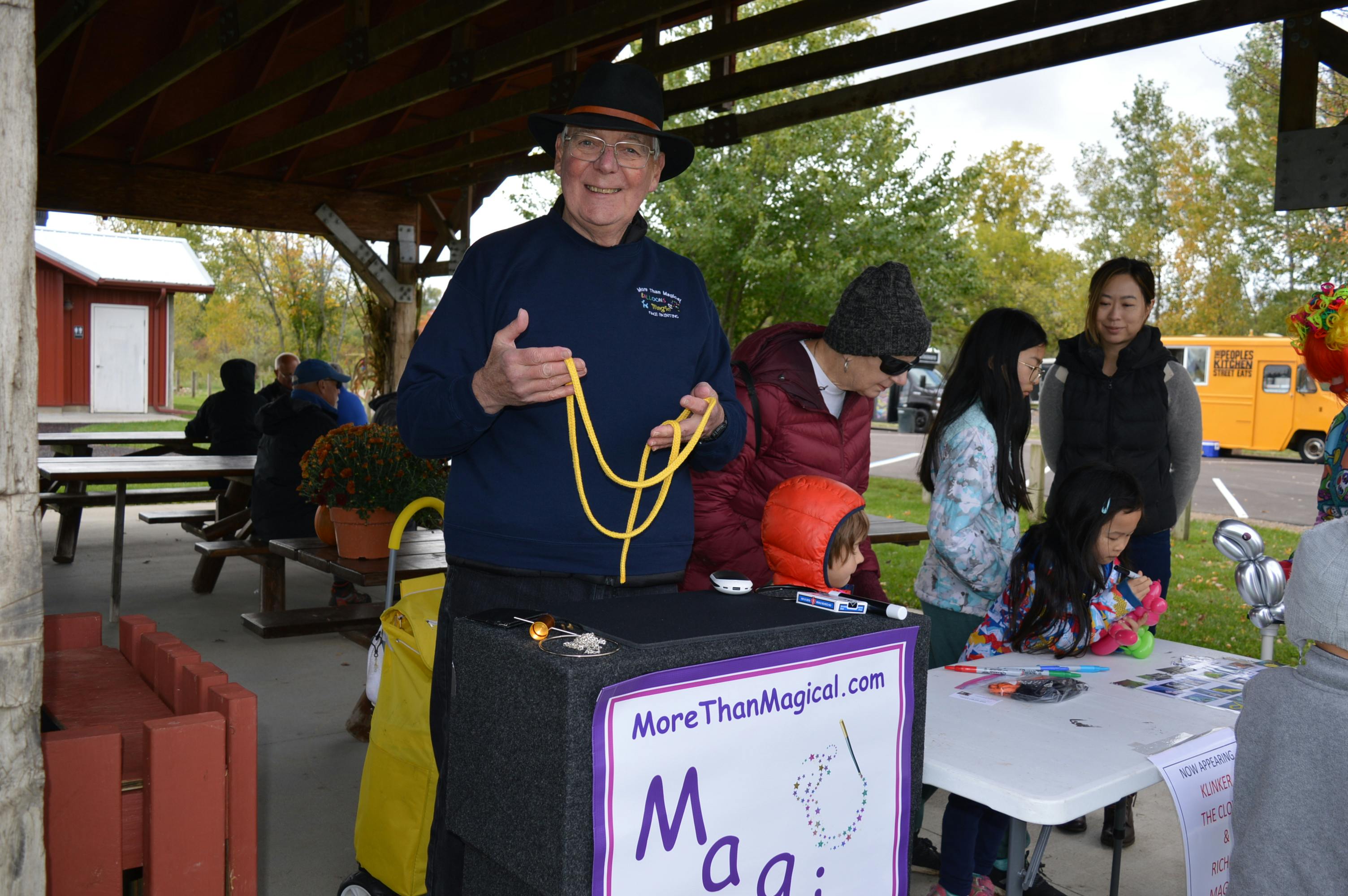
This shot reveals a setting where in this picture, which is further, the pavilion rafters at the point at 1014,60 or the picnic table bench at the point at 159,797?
the pavilion rafters at the point at 1014,60

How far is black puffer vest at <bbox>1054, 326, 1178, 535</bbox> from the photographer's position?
3.48m

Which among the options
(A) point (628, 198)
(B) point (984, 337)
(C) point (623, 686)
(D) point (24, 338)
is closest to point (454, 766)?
(C) point (623, 686)

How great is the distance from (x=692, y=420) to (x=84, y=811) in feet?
3.83

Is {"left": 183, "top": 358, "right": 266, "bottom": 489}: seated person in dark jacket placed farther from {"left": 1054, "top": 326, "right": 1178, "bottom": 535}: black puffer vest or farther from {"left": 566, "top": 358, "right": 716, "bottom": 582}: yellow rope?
{"left": 566, "top": 358, "right": 716, "bottom": 582}: yellow rope

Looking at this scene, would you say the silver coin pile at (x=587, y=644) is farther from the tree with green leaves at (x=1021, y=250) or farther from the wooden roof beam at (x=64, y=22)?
the tree with green leaves at (x=1021, y=250)

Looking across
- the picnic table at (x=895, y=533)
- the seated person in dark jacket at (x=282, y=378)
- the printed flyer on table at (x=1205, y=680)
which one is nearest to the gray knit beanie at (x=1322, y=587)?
the printed flyer on table at (x=1205, y=680)

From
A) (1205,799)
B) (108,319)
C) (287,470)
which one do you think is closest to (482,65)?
(287,470)

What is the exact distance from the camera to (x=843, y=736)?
1542mm

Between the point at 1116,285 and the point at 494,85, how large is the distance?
20.5 ft

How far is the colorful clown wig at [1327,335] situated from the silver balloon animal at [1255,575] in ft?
1.83

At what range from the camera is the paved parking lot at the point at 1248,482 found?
40.8 feet

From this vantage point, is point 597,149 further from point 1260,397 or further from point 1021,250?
point 1021,250

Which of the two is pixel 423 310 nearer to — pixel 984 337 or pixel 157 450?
pixel 157 450

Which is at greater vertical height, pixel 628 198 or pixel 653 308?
pixel 628 198
